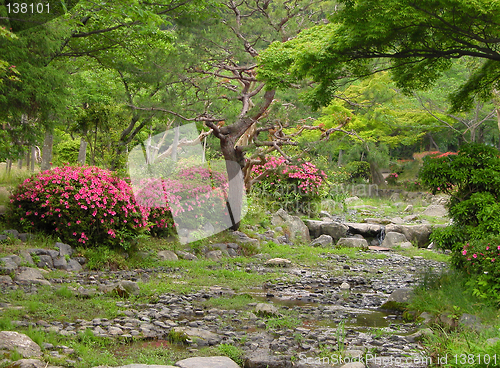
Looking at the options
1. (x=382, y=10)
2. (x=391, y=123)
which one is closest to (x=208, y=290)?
(x=382, y=10)

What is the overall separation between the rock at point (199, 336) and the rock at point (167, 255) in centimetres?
469

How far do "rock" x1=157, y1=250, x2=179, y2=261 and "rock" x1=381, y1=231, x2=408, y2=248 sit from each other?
26.1 ft

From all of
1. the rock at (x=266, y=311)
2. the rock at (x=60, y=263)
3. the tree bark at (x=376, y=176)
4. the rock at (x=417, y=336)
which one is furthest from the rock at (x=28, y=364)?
the tree bark at (x=376, y=176)

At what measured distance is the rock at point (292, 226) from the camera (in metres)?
14.2

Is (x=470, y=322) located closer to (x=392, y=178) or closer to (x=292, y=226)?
(x=292, y=226)

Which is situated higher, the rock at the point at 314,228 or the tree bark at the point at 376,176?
the tree bark at the point at 376,176

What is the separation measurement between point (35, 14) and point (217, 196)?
6536 millimetres

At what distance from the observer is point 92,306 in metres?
5.61

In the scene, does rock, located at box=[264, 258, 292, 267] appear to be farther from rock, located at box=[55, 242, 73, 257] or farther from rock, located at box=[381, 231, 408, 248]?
rock, located at box=[381, 231, 408, 248]

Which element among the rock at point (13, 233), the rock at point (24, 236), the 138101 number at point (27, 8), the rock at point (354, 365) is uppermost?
the 138101 number at point (27, 8)

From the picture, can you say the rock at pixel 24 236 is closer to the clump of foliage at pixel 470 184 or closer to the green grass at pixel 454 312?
the green grass at pixel 454 312

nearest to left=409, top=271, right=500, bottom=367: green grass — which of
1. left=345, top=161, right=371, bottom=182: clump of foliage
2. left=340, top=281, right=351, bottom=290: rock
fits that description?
left=340, top=281, right=351, bottom=290: rock

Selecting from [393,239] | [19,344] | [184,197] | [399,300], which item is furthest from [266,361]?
[393,239]

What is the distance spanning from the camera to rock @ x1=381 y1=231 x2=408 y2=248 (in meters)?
14.5
